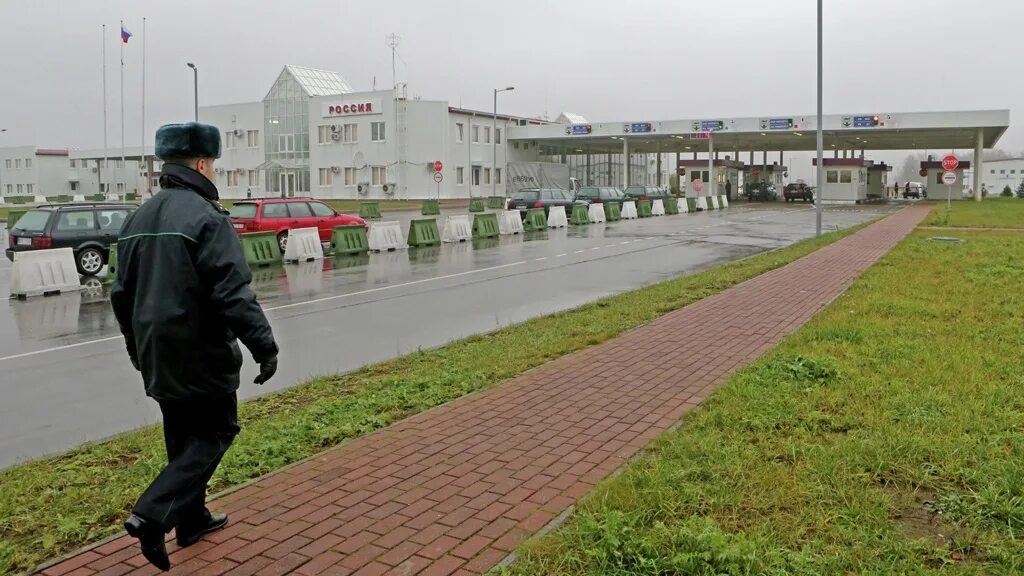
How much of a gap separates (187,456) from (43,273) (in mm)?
13845

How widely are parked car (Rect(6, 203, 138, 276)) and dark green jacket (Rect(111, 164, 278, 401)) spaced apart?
622 inches

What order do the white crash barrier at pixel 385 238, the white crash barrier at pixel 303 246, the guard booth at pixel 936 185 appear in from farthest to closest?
1. the guard booth at pixel 936 185
2. the white crash barrier at pixel 385 238
3. the white crash barrier at pixel 303 246

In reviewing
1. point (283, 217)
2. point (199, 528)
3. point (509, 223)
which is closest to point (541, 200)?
point (509, 223)

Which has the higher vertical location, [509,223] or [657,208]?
[657,208]

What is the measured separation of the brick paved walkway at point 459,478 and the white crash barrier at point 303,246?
45.0ft

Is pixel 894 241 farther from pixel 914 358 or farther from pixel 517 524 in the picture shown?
pixel 517 524

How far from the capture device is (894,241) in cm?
2272

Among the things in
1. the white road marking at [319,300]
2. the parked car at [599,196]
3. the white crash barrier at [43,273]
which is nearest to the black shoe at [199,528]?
the white road marking at [319,300]

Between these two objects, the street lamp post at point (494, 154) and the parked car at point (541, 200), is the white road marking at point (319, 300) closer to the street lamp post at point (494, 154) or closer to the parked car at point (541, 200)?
the parked car at point (541, 200)

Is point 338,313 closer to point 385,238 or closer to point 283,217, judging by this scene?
point 283,217

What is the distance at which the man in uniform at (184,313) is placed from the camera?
3549mm

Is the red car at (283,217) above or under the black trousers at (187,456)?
above

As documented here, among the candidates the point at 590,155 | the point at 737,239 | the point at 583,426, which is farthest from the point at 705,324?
the point at 590,155

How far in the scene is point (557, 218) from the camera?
34844 mm
